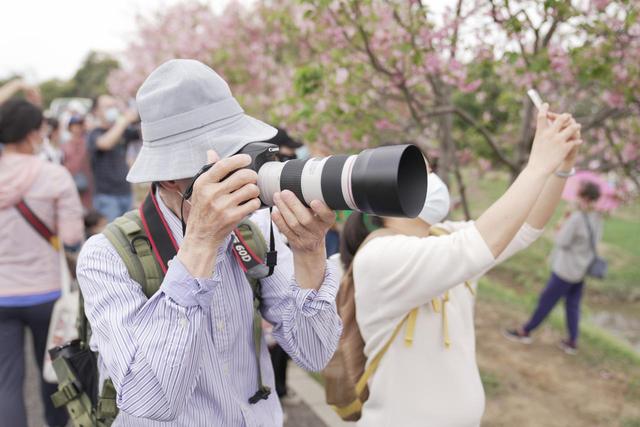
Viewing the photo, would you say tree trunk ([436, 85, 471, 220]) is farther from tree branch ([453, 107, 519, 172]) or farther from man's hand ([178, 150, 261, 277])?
man's hand ([178, 150, 261, 277])

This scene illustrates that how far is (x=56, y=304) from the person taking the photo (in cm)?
262

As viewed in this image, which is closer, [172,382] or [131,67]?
[172,382]

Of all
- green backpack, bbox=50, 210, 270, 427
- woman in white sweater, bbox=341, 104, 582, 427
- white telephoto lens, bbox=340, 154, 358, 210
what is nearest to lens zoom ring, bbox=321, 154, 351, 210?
white telephoto lens, bbox=340, 154, 358, 210

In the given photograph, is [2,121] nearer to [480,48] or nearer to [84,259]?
[84,259]

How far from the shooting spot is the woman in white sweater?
1523 mm

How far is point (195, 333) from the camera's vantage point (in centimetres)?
112

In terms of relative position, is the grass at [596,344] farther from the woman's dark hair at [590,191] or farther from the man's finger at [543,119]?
the man's finger at [543,119]

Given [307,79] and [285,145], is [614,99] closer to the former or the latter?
[307,79]

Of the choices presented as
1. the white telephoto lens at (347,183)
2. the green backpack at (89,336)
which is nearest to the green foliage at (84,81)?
the green backpack at (89,336)

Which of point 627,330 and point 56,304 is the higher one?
point 56,304

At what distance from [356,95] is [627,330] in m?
5.18

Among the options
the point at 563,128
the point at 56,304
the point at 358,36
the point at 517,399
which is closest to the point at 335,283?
the point at 563,128

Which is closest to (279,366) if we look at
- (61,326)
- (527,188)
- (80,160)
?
(61,326)

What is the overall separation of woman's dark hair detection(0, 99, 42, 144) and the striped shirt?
66.2 inches
